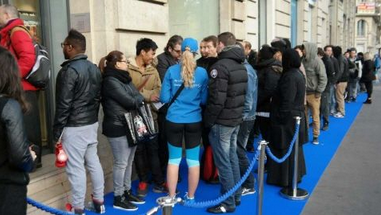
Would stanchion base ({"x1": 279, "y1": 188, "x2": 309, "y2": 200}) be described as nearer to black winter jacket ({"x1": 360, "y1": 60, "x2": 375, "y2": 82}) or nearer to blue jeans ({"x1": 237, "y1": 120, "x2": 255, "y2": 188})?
blue jeans ({"x1": 237, "y1": 120, "x2": 255, "y2": 188})

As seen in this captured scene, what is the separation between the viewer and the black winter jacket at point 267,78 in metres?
5.93

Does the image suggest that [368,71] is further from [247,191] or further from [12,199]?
[12,199]

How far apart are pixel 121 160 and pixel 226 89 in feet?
4.80

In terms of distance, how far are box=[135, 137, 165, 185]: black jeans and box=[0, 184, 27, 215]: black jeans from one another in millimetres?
2593

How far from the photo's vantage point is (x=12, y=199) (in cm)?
249

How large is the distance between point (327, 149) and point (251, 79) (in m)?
3.60

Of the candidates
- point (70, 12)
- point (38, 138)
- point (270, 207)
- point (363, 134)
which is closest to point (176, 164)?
point (270, 207)

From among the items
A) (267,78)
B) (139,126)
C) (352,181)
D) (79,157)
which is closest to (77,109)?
(79,157)

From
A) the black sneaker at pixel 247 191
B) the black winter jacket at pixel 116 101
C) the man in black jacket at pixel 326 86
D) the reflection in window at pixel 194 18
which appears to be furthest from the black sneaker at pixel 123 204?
the man in black jacket at pixel 326 86

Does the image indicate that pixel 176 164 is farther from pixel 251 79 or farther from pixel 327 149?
pixel 327 149

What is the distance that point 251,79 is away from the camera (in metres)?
4.95

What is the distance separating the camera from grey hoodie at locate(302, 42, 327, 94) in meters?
7.79

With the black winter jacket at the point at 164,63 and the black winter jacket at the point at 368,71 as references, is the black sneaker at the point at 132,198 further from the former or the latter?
the black winter jacket at the point at 368,71

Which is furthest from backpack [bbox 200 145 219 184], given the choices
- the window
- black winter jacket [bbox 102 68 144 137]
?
the window
